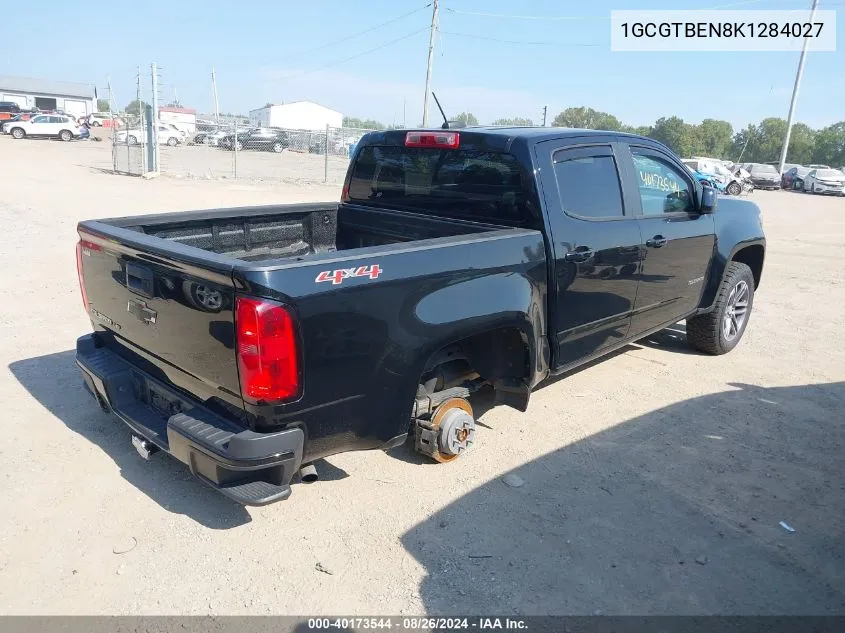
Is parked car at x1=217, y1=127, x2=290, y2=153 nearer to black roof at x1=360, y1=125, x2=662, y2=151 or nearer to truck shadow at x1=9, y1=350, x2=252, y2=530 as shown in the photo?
truck shadow at x1=9, y1=350, x2=252, y2=530

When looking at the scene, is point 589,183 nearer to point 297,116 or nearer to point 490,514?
point 490,514

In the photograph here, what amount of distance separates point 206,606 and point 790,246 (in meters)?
14.3

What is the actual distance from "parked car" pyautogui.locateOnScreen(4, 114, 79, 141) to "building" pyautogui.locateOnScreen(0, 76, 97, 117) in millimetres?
38218

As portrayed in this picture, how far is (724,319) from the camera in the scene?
581cm

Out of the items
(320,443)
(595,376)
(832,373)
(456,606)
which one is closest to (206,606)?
(320,443)

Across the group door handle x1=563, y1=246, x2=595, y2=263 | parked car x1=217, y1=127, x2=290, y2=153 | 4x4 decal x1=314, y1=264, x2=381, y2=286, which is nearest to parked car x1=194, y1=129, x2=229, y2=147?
parked car x1=217, y1=127, x2=290, y2=153

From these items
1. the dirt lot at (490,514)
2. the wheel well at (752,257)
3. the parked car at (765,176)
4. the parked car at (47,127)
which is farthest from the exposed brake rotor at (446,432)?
the parked car at (47,127)

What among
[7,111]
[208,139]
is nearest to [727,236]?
[208,139]

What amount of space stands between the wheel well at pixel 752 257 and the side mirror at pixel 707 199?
120cm

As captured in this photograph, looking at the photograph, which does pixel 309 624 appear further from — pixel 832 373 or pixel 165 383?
pixel 832 373

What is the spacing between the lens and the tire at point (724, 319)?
5695 mm

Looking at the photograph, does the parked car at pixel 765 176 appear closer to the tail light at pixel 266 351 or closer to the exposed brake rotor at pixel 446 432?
the exposed brake rotor at pixel 446 432

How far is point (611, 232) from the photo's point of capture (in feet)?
13.5

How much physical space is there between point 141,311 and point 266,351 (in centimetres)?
101
